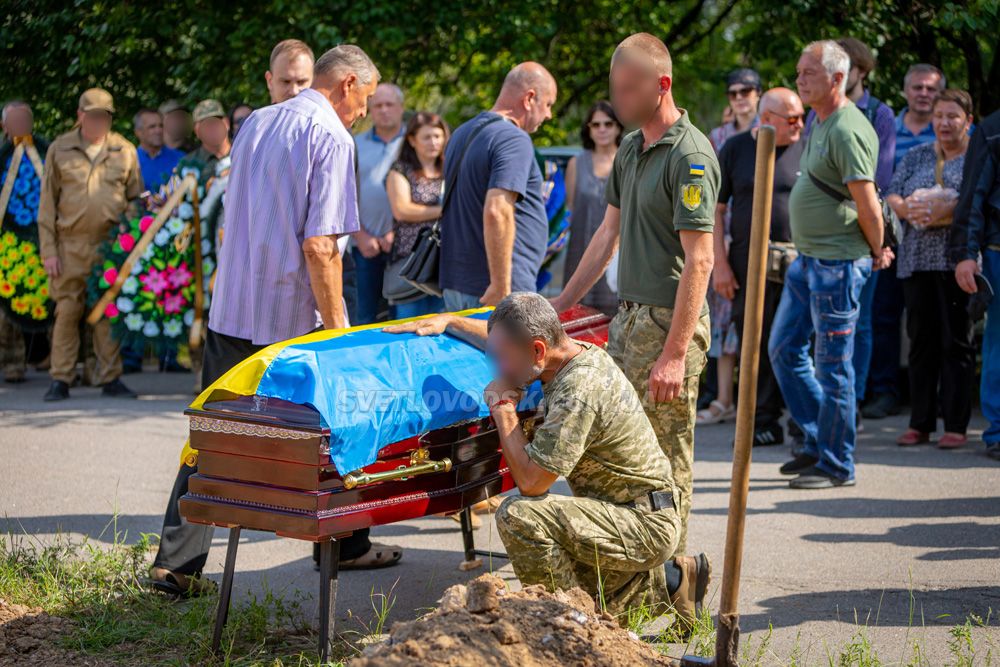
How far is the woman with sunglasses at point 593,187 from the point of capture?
8953 mm

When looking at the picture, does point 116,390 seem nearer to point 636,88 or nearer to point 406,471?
point 406,471

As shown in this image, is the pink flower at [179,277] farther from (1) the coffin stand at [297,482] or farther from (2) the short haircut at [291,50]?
(1) the coffin stand at [297,482]

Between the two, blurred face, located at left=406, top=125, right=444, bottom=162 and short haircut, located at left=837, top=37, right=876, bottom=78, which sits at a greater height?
short haircut, located at left=837, top=37, right=876, bottom=78

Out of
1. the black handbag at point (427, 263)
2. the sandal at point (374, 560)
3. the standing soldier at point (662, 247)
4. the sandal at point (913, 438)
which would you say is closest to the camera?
the standing soldier at point (662, 247)

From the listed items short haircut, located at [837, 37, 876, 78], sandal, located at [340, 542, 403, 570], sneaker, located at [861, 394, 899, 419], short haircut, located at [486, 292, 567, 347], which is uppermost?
short haircut, located at [837, 37, 876, 78]

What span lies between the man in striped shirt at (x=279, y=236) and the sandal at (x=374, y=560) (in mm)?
715

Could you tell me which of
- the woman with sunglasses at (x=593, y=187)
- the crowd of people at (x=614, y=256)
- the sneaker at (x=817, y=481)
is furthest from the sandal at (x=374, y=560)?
the woman with sunglasses at (x=593, y=187)

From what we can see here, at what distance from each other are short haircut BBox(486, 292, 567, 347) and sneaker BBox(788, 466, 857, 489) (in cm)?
308

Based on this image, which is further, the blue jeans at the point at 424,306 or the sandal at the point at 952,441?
the sandal at the point at 952,441

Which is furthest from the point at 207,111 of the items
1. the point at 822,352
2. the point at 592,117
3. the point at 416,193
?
the point at 822,352

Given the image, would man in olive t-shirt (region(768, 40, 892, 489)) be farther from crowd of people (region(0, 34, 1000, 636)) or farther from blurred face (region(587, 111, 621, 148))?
blurred face (region(587, 111, 621, 148))

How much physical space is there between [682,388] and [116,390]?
6.48m

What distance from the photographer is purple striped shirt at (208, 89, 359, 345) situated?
491cm

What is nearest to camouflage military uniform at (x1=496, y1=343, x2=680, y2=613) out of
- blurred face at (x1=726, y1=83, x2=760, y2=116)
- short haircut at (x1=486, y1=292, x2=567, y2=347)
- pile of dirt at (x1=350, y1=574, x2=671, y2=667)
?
short haircut at (x1=486, y1=292, x2=567, y2=347)
